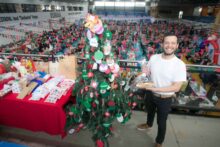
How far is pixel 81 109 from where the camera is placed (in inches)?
71.9

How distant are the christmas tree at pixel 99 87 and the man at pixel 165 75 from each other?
14.4 inches

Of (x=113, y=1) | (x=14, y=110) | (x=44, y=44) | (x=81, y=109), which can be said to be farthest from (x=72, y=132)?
(x=113, y=1)

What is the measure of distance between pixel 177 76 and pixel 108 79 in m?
0.72

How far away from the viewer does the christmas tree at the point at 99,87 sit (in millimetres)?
1663

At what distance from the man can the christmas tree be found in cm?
36

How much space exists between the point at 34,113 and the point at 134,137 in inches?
54.2

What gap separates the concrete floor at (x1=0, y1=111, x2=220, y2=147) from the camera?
7.09 ft

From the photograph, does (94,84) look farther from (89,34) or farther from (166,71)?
(166,71)

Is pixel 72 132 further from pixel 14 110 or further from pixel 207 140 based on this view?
pixel 207 140

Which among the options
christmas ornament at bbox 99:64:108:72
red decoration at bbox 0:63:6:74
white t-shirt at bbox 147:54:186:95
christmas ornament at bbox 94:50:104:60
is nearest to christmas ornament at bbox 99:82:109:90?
christmas ornament at bbox 99:64:108:72

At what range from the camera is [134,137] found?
2.26 meters

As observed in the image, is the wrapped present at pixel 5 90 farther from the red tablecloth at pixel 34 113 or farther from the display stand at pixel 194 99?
the display stand at pixel 194 99

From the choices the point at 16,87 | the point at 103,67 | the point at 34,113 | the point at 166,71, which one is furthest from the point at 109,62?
the point at 16,87

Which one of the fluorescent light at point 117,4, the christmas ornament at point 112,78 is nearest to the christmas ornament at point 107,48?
the christmas ornament at point 112,78
